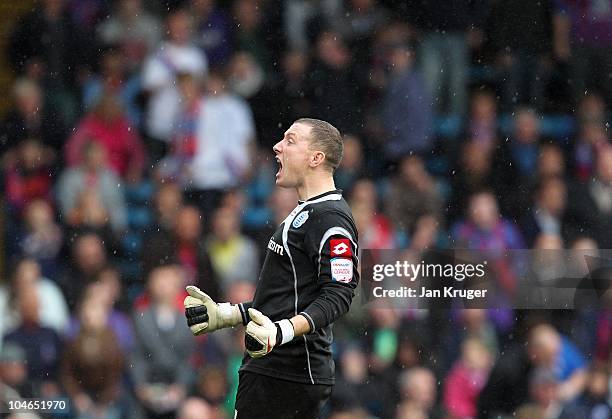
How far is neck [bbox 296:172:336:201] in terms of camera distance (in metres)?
4.52

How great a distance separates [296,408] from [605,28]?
15.8ft

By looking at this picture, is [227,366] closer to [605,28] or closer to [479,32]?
[479,32]

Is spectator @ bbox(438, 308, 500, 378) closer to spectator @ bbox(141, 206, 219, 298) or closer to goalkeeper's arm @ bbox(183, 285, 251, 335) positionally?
spectator @ bbox(141, 206, 219, 298)

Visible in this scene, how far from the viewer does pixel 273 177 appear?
817cm

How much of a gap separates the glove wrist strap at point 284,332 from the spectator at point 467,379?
4.05m

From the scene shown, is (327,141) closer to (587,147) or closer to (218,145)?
(218,145)

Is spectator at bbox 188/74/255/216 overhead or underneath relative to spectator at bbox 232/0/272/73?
underneath

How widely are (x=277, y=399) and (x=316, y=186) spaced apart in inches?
30.1

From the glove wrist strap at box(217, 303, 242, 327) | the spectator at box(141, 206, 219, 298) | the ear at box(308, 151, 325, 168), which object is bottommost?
the glove wrist strap at box(217, 303, 242, 327)

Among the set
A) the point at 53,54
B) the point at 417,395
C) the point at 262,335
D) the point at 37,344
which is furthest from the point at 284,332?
the point at 53,54

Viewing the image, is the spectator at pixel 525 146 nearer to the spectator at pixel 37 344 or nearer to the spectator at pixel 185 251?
the spectator at pixel 185 251

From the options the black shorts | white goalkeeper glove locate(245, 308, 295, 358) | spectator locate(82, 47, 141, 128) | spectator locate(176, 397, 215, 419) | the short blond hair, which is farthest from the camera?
spectator locate(82, 47, 141, 128)

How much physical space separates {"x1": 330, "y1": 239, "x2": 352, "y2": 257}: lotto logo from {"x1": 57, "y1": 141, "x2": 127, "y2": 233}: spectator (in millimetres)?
4090

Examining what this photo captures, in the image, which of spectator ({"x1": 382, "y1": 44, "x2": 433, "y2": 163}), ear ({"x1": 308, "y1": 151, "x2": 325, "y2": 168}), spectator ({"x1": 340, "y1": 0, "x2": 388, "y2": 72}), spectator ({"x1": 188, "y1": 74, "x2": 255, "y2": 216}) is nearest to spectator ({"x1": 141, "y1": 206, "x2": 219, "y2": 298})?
spectator ({"x1": 188, "y1": 74, "x2": 255, "y2": 216})
